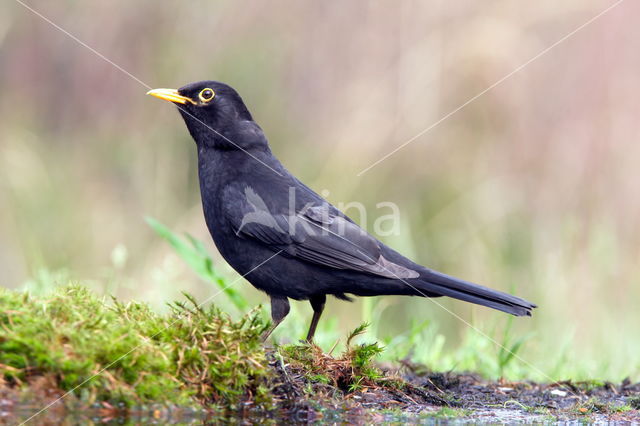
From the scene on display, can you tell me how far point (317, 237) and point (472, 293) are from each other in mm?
966

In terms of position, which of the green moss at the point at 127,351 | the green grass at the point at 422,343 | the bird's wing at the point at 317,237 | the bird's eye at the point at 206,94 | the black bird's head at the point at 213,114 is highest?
the bird's eye at the point at 206,94

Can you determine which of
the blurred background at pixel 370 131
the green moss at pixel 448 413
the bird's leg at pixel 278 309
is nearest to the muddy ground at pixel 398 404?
the green moss at pixel 448 413

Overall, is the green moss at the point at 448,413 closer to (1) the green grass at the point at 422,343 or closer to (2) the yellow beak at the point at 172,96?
(1) the green grass at the point at 422,343

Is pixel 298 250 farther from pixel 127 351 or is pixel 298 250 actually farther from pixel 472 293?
pixel 127 351

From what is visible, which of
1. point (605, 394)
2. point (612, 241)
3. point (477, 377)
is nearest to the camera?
point (605, 394)

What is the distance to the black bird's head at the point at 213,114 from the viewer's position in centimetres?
545

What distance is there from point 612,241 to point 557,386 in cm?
313

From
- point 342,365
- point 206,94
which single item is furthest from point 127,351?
point 206,94

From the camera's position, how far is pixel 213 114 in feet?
18.1

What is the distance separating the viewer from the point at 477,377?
4602 millimetres

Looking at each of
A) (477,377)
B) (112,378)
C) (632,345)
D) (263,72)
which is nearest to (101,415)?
(112,378)

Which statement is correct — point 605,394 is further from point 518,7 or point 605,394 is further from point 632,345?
point 518,7

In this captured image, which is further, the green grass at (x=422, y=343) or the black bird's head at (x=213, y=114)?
the black bird's head at (x=213, y=114)

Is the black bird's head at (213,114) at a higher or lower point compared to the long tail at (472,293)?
higher
